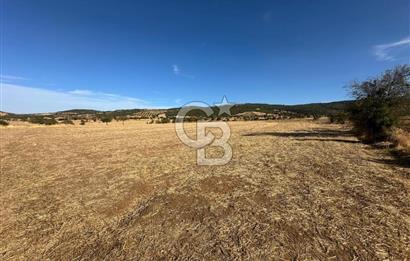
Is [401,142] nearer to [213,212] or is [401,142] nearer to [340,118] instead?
[213,212]

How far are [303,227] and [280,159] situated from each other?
7.59 m

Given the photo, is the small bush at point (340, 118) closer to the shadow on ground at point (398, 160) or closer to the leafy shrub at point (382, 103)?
the leafy shrub at point (382, 103)


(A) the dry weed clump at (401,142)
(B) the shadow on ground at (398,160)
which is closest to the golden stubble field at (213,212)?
(B) the shadow on ground at (398,160)

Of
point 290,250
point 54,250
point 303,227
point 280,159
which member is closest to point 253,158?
point 280,159

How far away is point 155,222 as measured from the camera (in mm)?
6145

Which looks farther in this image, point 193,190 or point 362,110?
point 362,110

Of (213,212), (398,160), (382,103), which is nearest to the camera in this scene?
(213,212)

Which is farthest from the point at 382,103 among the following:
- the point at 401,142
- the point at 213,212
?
the point at 213,212

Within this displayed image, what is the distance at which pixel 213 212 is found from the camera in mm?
6539

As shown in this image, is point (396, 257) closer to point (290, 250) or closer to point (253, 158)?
point (290, 250)

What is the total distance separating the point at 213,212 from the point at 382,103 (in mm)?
19193

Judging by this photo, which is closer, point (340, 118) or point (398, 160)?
point (398, 160)

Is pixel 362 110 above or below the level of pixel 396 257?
above

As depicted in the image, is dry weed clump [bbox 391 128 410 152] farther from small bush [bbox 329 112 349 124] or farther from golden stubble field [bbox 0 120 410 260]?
small bush [bbox 329 112 349 124]
